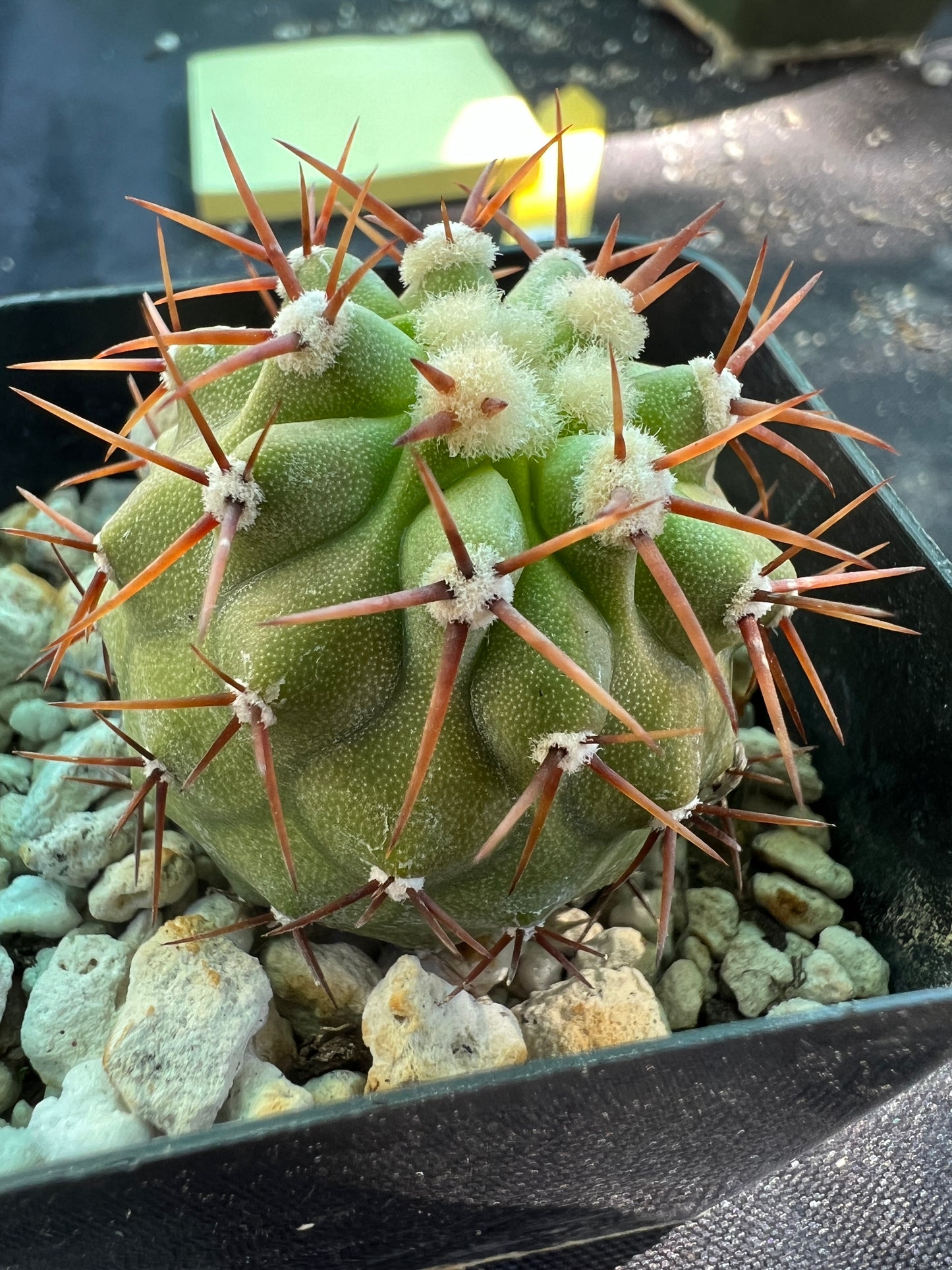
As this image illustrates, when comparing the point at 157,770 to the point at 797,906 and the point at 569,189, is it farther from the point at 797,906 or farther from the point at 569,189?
the point at 569,189

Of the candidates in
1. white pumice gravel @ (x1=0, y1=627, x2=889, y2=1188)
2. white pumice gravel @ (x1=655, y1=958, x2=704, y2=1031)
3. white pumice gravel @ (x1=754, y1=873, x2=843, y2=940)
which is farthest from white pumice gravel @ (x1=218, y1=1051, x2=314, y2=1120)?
white pumice gravel @ (x1=754, y1=873, x2=843, y2=940)

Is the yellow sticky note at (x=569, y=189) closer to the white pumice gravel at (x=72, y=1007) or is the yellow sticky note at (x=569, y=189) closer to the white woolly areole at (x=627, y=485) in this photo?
the white woolly areole at (x=627, y=485)

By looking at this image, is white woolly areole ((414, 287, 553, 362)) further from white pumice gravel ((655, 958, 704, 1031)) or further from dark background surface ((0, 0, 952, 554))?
dark background surface ((0, 0, 952, 554))

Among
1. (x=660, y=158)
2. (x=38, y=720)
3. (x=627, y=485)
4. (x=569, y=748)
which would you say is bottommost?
(x=38, y=720)

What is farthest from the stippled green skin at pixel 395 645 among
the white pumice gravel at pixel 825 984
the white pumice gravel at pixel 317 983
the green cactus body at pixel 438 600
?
the white pumice gravel at pixel 825 984

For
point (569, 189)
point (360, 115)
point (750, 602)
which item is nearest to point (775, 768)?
point (750, 602)

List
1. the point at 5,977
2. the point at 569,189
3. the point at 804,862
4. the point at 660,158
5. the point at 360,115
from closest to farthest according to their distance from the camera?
the point at 5,977 < the point at 804,862 < the point at 569,189 < the point at 360,115 < the point at 660,158

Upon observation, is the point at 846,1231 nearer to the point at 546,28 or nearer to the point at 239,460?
the point at 239,460
